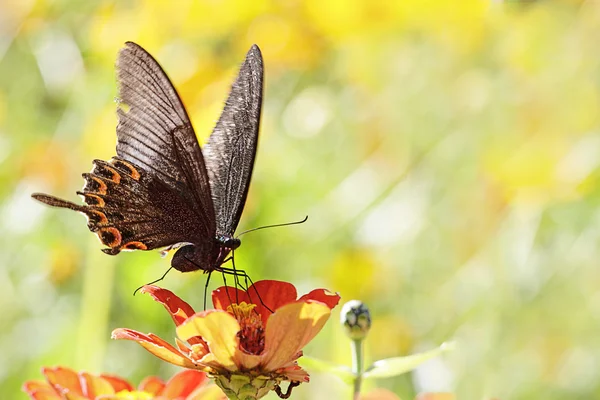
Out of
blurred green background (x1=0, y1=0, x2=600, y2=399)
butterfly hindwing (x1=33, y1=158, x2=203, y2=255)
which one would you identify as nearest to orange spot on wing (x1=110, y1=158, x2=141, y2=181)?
butterfly hindwing (x1=33, y1=158, x2=203, y2=255)

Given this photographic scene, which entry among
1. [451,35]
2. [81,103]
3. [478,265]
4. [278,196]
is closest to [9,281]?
[81,103]

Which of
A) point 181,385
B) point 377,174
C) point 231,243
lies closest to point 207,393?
point 181,385

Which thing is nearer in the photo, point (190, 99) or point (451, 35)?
point (190, 99)

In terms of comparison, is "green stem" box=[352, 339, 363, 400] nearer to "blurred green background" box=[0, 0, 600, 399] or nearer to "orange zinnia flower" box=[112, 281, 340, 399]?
"orange zinnia flower" box=[112, 281, 340, 399]

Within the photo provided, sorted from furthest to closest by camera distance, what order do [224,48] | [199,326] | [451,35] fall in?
[224,48] → [451,35] → [199,326]

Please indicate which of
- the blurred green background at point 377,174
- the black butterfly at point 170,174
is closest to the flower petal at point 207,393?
the black butterfly at point 170,174

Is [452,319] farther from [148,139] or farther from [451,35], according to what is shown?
[148,139]

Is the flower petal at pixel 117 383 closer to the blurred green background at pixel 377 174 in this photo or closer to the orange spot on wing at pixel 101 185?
the orange spot on wing at pixel 101 185
